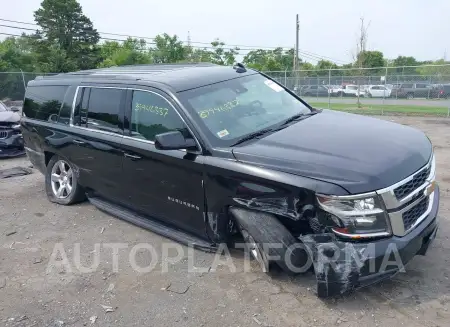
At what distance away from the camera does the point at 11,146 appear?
30.6 ft

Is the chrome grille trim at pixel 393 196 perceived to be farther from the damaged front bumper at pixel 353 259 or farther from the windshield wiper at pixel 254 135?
the windshield wiper at pixel 254 135

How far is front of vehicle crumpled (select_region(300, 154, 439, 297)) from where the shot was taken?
2.92 meters

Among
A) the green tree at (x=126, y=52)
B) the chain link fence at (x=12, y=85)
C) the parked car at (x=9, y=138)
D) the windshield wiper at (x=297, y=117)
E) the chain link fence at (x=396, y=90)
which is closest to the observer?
the windshield wiper at (x=297, y=117)

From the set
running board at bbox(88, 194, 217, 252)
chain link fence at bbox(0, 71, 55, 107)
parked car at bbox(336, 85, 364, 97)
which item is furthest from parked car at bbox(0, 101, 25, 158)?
parked car at bbox(336, 85, 364, 97)

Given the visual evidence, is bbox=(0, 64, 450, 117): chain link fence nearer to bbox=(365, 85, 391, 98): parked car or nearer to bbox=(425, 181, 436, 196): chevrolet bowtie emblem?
bbox=(365, 85, 391, 98): parked car

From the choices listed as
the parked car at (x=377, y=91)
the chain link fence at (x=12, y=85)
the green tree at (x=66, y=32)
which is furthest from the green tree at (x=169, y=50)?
the parked car at (x=377, y=91)

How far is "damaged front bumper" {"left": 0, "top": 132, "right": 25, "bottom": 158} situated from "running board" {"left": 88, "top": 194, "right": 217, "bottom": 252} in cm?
497

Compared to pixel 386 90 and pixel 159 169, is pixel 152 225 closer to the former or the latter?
pixel 159 169

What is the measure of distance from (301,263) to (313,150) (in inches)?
36.7

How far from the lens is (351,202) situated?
9.54 ft

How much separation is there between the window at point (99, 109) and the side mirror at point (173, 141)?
1.08m

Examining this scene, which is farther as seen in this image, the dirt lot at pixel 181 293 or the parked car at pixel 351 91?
the parked car at pixel 351 91

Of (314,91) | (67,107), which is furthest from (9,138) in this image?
(314,91)

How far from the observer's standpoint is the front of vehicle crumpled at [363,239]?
2.92 m
